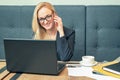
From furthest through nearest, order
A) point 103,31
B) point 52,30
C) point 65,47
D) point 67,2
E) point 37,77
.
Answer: point 67,2, point 103,31, point 52,30, point 65,47, point 37,77

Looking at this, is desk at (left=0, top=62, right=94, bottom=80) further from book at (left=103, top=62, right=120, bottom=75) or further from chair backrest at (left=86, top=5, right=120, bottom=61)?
chair backrest at (left=86, top=5, right=120, bottom=61)

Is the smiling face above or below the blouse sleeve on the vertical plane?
above

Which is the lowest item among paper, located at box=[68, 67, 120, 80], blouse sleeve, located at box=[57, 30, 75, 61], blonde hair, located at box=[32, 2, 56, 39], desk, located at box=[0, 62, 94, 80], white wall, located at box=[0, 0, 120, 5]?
desk, located at box=[0, 62, 94, 80]

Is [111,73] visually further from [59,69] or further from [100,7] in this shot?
[100,7]

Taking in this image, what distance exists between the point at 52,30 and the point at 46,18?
0.18 metres

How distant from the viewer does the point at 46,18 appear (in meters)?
1.96

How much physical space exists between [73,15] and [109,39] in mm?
448

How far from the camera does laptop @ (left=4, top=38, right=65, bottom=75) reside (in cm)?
132

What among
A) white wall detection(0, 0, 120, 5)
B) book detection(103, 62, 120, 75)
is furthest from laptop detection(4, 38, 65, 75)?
white wall detection(0, 0, 120, 5)

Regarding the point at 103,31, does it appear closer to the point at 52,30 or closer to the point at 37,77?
the point at 52,30

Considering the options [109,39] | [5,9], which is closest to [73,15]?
[109,39]

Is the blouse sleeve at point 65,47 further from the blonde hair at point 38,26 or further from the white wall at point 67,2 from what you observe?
the white wall at point 67,2

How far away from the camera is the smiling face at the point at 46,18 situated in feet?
6.41

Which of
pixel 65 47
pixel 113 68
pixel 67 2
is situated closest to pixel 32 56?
pixel 113 68
